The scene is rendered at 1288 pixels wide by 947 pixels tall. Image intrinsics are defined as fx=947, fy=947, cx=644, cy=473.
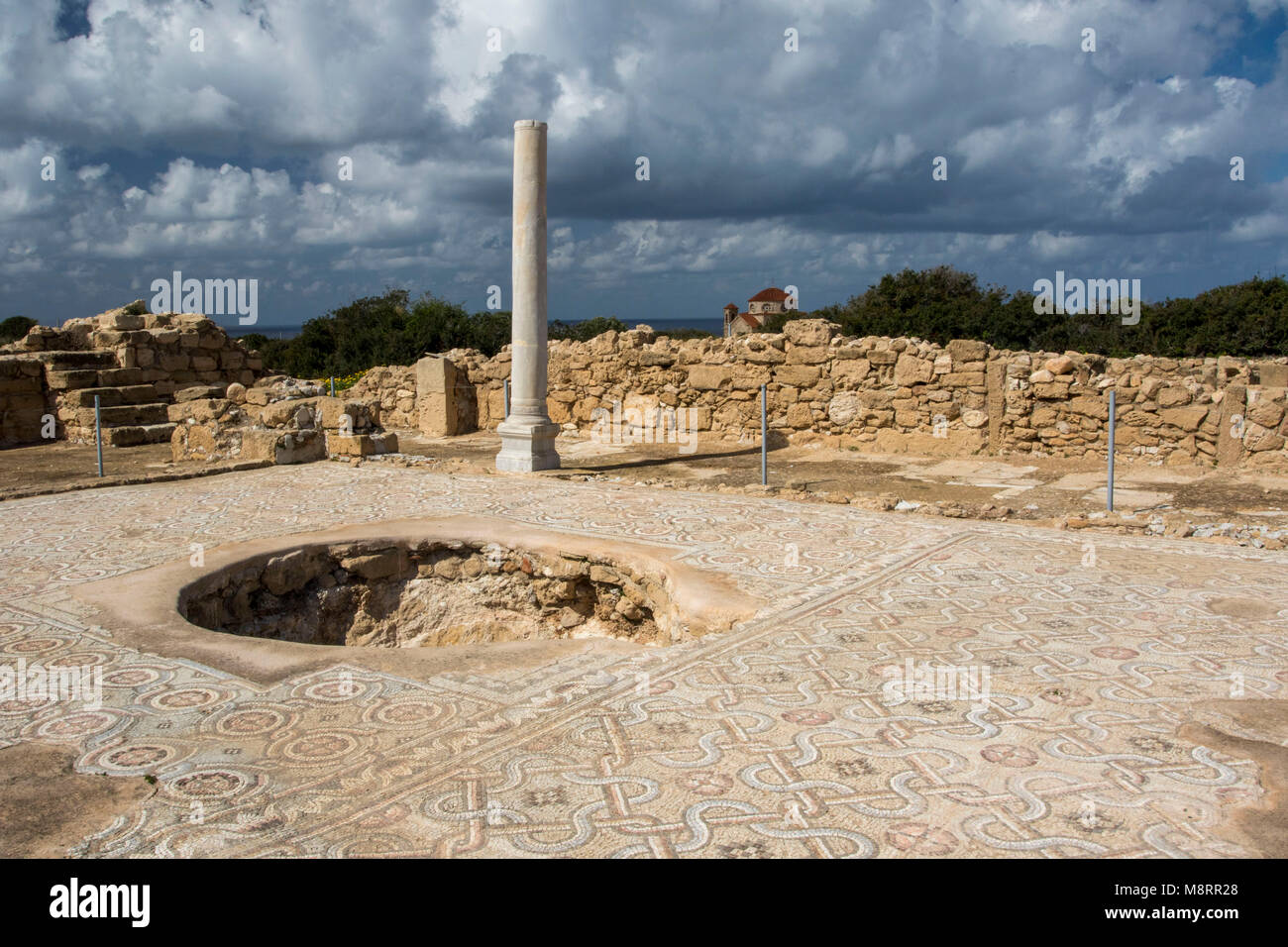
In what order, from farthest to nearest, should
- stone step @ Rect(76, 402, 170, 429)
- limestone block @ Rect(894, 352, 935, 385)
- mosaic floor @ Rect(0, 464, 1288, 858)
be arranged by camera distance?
stone step @ Rect(76, 402, 170, 429) < limestone block @ Rect(894, 352, 935, 385) < mosaic floor @ Rect(0, 464, 1288, 858)

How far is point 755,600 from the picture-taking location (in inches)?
197

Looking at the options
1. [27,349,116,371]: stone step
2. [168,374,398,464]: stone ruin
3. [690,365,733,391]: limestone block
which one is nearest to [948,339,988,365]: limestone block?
[690,365,733,391]: limestone block

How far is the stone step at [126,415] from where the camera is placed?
49.5 ft

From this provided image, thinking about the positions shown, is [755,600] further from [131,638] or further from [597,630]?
[131,638]

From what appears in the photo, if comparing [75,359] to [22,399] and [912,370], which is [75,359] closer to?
[22,399]

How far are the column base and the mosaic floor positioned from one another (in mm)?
5260

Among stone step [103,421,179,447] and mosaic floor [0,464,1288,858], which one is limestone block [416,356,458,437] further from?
mosaic floor [0,464,1288,858]

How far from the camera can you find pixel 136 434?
49.1 ft

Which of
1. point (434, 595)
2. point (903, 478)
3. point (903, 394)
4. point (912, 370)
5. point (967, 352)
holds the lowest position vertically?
point (434, 595)

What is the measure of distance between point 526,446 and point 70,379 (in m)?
9.51

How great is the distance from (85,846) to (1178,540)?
647cm

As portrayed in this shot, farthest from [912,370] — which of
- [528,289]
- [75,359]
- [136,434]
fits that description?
[75,359]

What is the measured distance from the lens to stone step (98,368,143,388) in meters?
16.0
